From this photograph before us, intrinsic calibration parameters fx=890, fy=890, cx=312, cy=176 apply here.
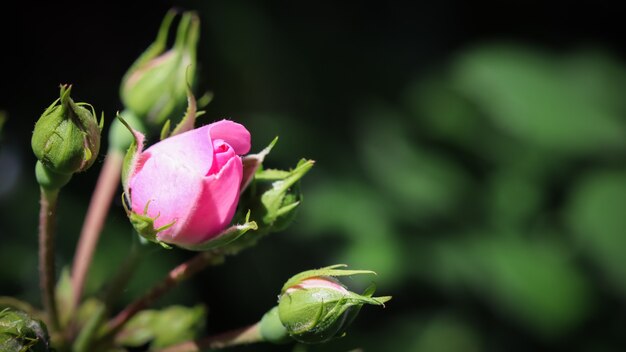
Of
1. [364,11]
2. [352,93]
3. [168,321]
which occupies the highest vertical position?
[364,11]

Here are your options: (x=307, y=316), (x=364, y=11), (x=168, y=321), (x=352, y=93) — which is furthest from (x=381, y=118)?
(x=307, y=316)

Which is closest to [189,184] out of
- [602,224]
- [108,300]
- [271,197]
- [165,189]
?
[165,189]

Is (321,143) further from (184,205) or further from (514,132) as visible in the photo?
(184,205)

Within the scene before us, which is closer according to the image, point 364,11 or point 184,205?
point 184,205

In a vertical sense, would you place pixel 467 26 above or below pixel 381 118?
above

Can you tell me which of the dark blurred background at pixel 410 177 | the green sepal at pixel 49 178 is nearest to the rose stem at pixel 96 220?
the green sepal at pixel 49 178

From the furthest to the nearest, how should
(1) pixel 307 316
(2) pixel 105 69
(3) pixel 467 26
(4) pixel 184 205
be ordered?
(3) pixel 467 26 < (2) pixel 105 69 < (1) pixel 307 316 < (4) pixel 184 205

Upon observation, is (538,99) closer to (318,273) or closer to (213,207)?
(318,273)

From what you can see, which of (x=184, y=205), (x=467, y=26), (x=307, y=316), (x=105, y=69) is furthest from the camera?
(x=467, y=26)

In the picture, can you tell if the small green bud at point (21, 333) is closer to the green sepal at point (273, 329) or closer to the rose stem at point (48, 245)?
the rose stem at point (48, 245)
